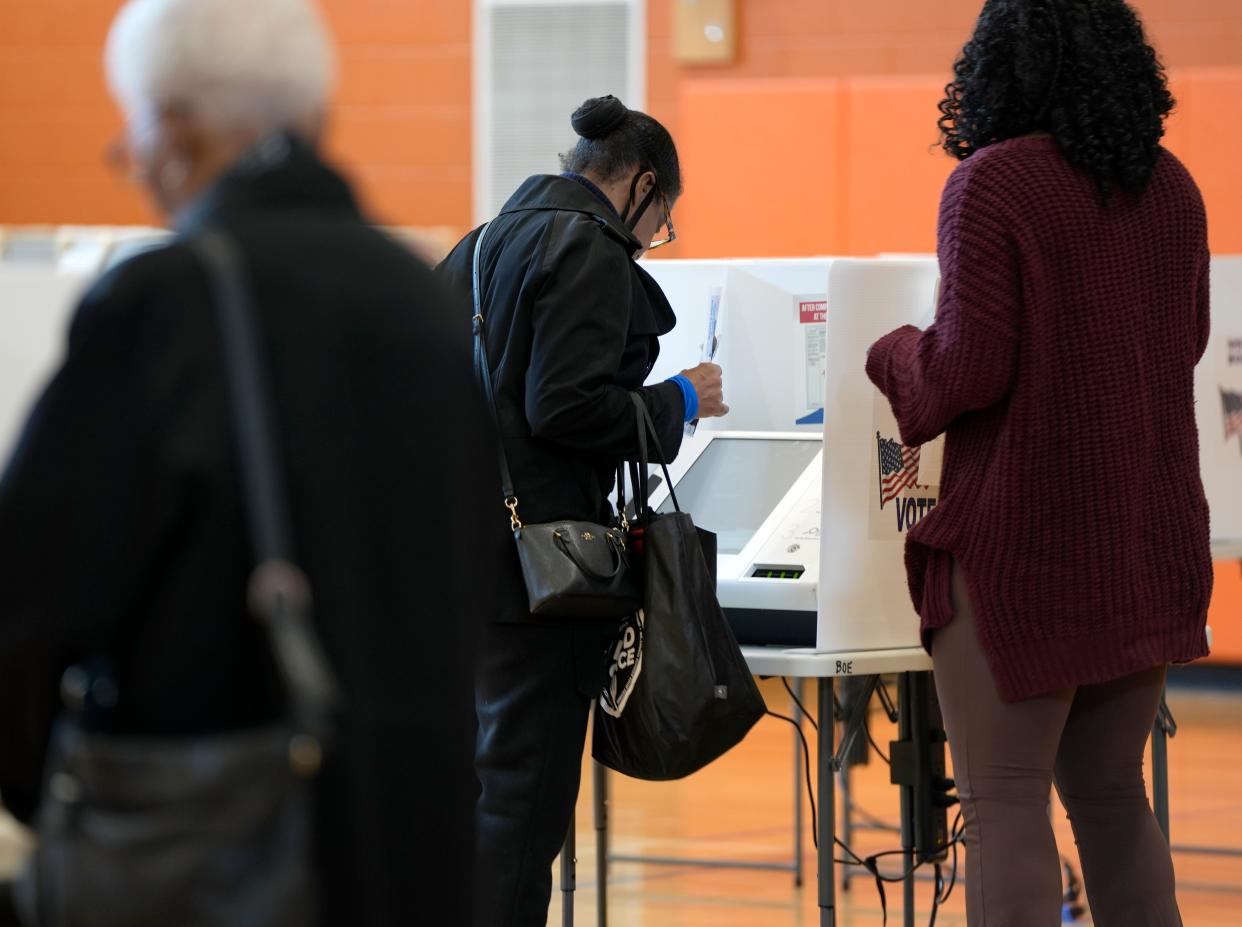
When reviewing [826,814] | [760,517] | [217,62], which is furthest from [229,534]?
[760,517]

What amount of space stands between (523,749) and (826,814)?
1.46 feet

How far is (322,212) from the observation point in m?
1.08

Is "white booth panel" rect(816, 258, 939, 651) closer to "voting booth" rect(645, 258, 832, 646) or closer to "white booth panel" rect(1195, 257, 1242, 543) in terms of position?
"voting booth" rect(645, 258, 832, 646)

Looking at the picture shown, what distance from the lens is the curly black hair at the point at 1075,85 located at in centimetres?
166

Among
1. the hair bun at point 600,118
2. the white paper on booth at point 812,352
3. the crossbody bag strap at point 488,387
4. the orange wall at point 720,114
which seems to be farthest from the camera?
the orange wall at point 720,114

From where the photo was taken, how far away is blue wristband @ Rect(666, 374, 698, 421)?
2.12m

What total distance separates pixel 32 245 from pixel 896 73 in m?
3.10

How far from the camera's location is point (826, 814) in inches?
84.6

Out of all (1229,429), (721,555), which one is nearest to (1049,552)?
(721,555)

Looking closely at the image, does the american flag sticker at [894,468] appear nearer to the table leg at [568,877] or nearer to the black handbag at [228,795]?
the table leg at [568,877]

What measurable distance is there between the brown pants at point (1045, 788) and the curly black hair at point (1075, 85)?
0.47 metres

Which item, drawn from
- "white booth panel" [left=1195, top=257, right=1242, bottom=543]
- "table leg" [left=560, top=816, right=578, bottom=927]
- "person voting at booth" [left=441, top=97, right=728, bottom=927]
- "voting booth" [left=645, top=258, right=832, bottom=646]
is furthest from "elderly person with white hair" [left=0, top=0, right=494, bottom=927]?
"white booth panel" [left=1195, top=257, right=1242, bottom=543]

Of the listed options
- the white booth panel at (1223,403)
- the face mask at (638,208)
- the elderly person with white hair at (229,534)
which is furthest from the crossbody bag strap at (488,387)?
the white booth panel at (1223,403)

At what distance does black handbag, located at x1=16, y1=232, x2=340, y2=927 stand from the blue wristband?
1170mm
